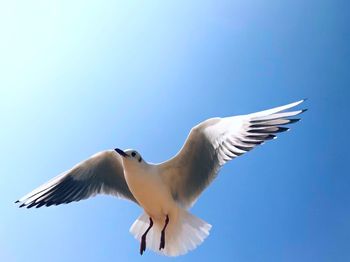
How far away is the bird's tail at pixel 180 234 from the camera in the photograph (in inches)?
181

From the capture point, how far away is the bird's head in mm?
4457

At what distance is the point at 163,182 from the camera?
458 cm

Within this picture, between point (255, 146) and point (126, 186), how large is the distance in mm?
1566

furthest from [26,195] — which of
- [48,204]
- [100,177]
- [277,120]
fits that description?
[277,120]

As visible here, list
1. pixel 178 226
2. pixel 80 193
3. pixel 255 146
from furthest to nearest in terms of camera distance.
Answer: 1. pixel 80 193
2. pixel 178 226
3. pixel 255 146

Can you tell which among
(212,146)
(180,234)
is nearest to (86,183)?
(180,234)

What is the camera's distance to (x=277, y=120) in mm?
3816

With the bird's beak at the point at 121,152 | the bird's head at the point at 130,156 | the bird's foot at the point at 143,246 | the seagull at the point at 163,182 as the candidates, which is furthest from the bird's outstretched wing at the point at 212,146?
the bird's foot at the point at 143,246

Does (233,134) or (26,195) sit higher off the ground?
(26,195)

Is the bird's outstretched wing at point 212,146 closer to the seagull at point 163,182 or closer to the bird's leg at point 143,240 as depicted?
the seagull at point 163,182

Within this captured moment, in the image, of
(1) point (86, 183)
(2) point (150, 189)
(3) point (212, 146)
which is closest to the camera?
(3) point (212, 146)

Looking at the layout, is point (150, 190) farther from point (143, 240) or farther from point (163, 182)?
point (143, 240)

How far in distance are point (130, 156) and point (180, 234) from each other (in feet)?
2.46

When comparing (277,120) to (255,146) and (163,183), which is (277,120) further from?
(163,183)
